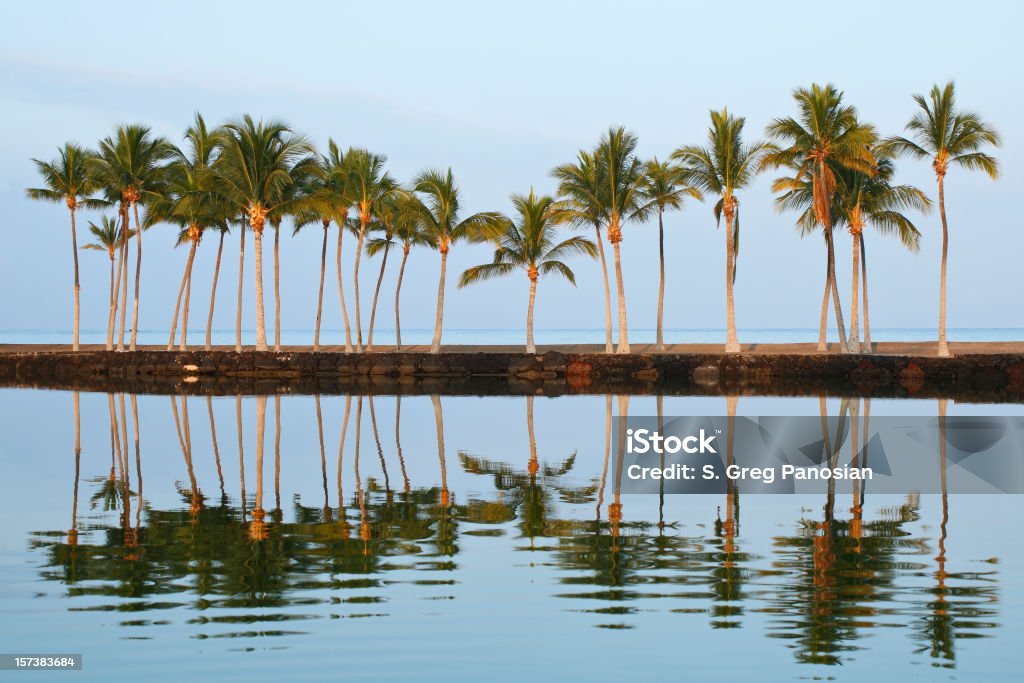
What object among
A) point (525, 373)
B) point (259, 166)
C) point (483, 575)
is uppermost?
point (259, 166)

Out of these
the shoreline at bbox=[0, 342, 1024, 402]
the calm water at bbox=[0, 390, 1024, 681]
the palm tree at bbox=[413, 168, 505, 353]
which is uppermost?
the palm tree at bbox=[413, 168, 505, 353]

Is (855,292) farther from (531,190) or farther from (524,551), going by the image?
(524,551)

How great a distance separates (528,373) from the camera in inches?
1706

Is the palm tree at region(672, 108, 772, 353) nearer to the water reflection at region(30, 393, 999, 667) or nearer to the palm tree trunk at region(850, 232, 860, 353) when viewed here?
the palm tree trunk at region(850, 232, 860, 353)

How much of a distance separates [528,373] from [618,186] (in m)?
11.1

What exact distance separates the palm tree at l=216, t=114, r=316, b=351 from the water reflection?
105 ft

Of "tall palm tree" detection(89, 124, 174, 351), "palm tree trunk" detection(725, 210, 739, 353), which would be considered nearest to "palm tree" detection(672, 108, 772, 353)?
"palm tree trunk" detection(725, 210, 739, 353)

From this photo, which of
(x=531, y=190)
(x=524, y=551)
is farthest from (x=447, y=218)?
(x=524, y=551)

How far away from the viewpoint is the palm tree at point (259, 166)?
45219mm

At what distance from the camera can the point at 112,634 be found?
6.84m

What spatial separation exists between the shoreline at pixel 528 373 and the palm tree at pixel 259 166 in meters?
3.19

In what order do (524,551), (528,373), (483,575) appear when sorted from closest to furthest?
1. (483,575)
2. (524,551)
3. (528,373)

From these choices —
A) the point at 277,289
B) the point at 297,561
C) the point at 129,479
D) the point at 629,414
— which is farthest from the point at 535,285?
the point at 297,561

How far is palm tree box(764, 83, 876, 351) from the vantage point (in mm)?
44562
